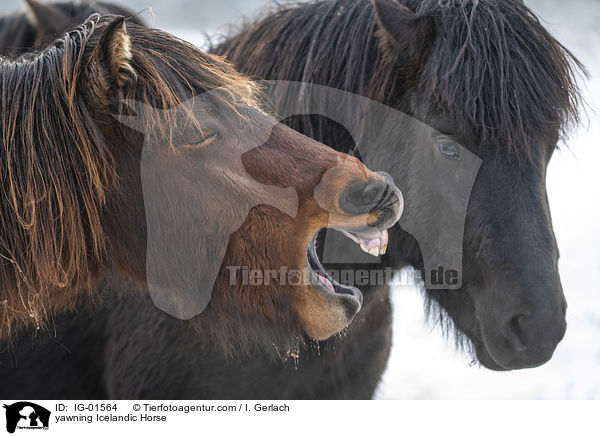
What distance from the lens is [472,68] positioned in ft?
5.69

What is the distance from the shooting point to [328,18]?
207 centimetres

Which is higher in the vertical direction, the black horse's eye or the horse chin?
the black horse's eye

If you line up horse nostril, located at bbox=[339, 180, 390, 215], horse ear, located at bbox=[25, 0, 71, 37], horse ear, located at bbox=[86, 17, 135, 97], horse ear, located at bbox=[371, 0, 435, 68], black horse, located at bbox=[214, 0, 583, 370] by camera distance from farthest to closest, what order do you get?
horse ear, located at bbox=[25, 0, 71, 37]
horse ear, located at bbox=[371, 0, 435, 68]
black horse, located at bbox=[214, 0, 583, 370]
horse nostril, located at bbox=[339, 180, 390, 215]
horse ear, located at bbox=[86, 17, 135, 97]

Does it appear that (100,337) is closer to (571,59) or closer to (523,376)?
(571,59)

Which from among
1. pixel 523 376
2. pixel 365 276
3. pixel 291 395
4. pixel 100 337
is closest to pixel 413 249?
pixel 365 276

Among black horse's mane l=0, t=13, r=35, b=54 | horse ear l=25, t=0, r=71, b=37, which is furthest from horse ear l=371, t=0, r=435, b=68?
black horse's mane l=0, t=13, r=35, b=54

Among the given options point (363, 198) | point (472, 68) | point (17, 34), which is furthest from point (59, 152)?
point (17, 34)

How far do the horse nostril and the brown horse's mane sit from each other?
0.39 metres

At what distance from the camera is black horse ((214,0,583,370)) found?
5.40ft

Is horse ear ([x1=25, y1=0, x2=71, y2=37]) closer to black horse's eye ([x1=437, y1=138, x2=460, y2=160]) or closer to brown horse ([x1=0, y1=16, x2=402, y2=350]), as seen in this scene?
brown horse ([x1=0, y1=16, x2=402, y2=350])

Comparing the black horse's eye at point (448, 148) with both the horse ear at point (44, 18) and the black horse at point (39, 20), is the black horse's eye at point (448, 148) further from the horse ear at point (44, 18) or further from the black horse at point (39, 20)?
the horse ear at point (44, 18)

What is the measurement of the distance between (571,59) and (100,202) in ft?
5.33

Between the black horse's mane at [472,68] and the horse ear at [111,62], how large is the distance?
30.4 inches

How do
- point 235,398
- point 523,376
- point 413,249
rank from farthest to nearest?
point 523,376, point 235,398, point 413,249
